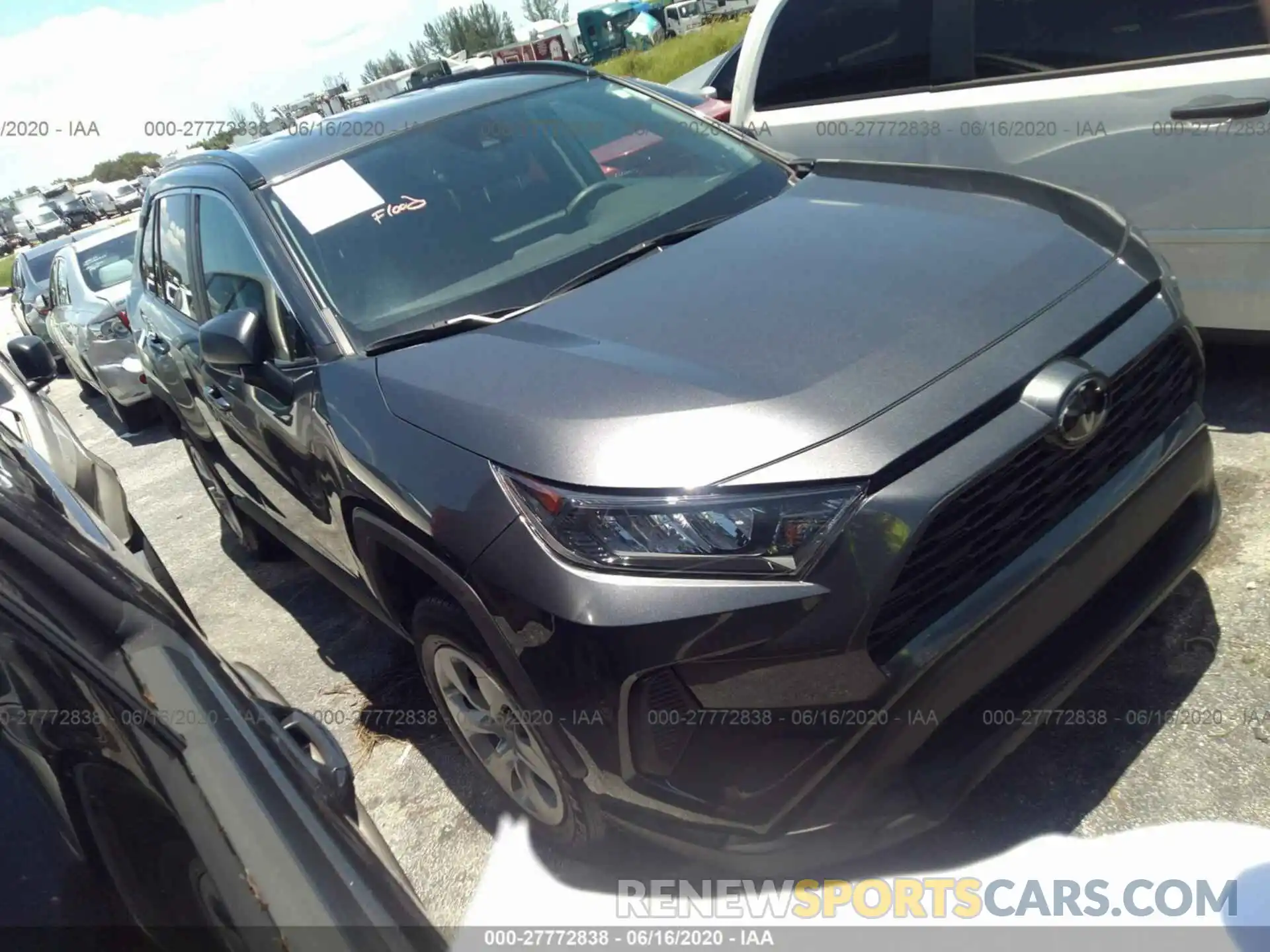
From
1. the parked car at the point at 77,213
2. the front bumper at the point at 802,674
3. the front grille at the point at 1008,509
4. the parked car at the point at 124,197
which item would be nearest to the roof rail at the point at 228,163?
the front bumper at the point at 802,674

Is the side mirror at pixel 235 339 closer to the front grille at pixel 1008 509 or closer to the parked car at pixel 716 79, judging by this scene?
the front grille at pixel 1008 509

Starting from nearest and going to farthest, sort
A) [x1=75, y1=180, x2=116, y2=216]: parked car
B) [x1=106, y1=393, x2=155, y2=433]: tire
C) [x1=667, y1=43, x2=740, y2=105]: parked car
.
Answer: [x1=667, y1=43, x2=740, y2=105]: parked car < [x1=106, y1=393, x2=155, y2=433]: tire < [x1=75, y1=180, x2=116, y2=216]: parked car

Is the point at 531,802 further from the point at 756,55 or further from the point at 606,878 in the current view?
the point at 756,55

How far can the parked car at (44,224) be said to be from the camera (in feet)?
132

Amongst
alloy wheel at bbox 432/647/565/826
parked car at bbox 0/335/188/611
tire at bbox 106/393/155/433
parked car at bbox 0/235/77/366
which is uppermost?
parked car at bbox 0/335/188/611

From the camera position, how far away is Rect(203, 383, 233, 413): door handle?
12.0 feet

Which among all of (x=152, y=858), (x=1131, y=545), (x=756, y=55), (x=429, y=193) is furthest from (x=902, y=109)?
(x=152, y=858)

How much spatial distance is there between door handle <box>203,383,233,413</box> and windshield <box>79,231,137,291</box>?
609cm

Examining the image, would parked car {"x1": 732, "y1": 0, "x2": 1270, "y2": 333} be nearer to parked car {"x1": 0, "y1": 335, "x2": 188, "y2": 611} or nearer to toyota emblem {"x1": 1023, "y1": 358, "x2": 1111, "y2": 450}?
toyota emblem {"x1": 1023, "y1": 358, "x2": 1111, "y2": 450}

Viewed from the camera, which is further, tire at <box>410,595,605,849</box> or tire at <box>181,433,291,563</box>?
tire at <box>181,433,291,563</box>

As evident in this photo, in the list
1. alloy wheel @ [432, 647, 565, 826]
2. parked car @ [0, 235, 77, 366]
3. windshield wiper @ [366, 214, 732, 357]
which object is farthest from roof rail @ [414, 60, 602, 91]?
parked car @ [0, 235, 77, 366]

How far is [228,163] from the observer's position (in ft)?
11.5

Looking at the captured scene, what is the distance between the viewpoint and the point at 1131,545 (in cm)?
234

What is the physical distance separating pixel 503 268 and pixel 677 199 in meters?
0.67
